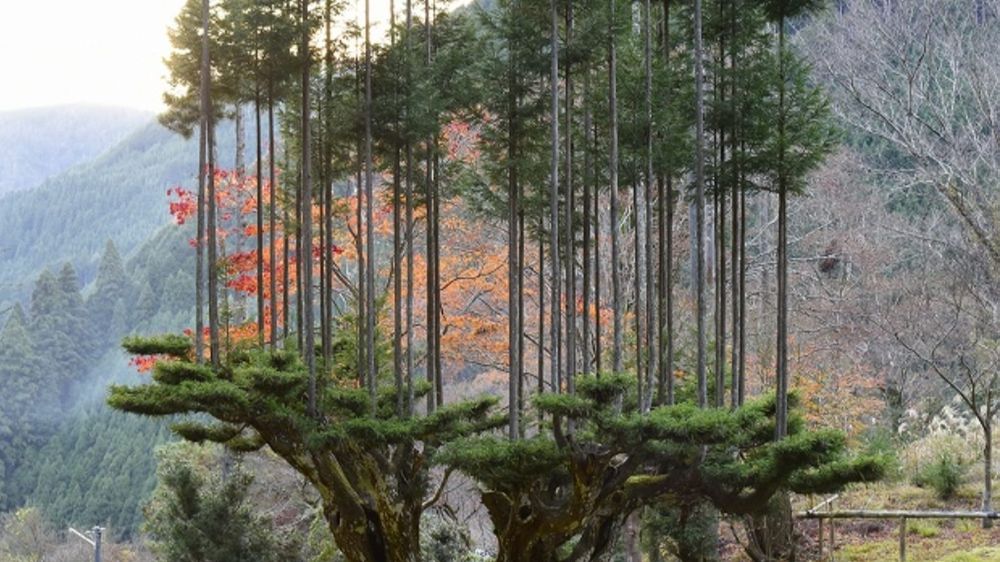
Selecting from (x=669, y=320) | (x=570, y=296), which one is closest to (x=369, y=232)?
(x=570, y=296)

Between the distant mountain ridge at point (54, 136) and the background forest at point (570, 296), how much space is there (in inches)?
2880

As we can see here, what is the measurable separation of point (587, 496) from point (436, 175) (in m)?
3.75

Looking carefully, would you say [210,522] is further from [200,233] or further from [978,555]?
[978,555]

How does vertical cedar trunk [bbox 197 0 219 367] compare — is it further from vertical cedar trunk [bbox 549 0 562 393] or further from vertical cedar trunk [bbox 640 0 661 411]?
vertical cedar trunk [bbox 640 0 661 411]

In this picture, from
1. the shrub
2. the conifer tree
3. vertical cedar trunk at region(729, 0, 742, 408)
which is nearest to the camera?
vertical cedar trunk at region(729, 0, 742, 408)

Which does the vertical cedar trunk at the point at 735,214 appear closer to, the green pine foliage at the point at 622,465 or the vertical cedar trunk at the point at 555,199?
the green pine foliage at the point at 622,465

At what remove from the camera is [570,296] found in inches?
318

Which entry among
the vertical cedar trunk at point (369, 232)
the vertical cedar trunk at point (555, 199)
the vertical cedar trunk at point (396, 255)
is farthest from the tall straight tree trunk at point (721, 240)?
the vertical cedar trunk at point (369, 232)

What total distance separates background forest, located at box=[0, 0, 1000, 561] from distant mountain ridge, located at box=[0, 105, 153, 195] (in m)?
73.1

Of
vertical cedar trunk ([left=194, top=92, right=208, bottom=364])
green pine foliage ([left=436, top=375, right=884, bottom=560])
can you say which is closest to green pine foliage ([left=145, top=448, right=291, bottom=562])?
vertical cedar trunk ([left=194, top=92, right=208, bottom=364])

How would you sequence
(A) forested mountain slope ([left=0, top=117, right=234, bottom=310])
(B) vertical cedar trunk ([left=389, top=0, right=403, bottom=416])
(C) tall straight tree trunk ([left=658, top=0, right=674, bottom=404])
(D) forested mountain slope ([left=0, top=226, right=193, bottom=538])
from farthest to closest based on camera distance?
(A) forested mountain slope ([left=0, top=117, right=234, bottom=310]) → (D) forested mountain slope ([left=0, top=226, right=193, bottom=538]) → (C) tall straight tree trunk ([left=658, top=0, right=674, bottom=404]) → (B) vertical cedar trunk ([left=389, top=0, right=403, bottom=416])

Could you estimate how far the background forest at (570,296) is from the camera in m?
7.90

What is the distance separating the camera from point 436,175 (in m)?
9.80

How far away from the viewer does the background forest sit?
7.90m
